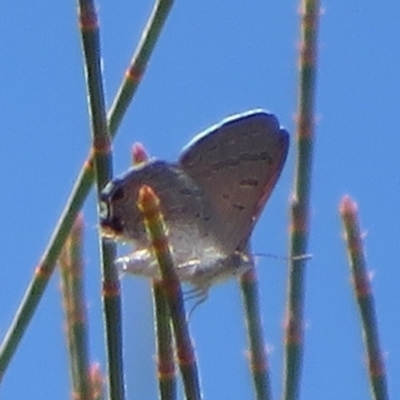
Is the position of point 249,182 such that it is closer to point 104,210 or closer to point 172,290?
point 104,210

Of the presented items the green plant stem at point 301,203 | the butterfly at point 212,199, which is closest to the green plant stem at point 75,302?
the butterfly at point 212,199

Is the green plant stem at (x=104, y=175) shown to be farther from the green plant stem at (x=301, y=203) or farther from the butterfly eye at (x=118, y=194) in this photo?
the green plant stem at (x=301, y=203)

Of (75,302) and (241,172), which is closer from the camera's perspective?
(241,172)

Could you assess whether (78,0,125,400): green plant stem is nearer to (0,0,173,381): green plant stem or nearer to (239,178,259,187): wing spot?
(0,0,173,381): green plant stem

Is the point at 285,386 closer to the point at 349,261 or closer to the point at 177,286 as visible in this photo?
the point at 349,261

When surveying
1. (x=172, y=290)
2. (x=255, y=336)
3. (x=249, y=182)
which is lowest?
(x=255, y=336)

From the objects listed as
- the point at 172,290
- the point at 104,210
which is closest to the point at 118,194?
the point at 104,210
